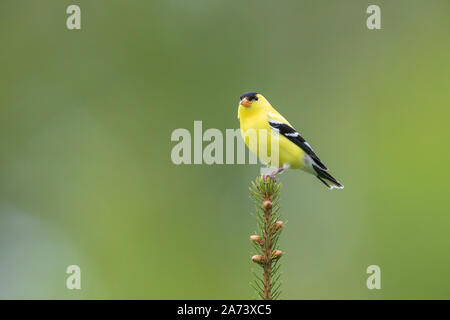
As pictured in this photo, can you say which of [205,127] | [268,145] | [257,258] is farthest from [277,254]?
[205,127]

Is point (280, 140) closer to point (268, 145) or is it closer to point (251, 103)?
point (268, 145)

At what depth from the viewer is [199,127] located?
293 inches

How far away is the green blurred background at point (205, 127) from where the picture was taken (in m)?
6.55

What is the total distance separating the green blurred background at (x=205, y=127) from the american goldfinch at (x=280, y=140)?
7.23 feet

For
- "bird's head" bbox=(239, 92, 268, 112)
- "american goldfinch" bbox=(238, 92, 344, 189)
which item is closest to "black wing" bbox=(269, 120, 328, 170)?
"american goldfinch" bbox=(238, 92, 344, 189)

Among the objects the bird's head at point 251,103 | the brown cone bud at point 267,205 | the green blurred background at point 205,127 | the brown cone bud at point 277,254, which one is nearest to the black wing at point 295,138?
the bird's head at point 251,103

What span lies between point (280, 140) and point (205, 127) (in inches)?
117

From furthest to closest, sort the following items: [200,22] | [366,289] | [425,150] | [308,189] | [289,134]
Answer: [200,22], [308,189], [425,150], [366,289], [289,134]

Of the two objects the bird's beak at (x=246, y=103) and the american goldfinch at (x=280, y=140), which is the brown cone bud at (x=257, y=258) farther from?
the bird's beak at (x=246, y=103)

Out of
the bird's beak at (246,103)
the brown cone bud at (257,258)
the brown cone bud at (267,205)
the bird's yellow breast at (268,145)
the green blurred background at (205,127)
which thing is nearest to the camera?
the brown cone bud at (257,258)

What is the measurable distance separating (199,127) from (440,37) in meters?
4.54

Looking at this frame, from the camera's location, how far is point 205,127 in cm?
733

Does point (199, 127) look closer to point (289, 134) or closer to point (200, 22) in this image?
point (200, 22)

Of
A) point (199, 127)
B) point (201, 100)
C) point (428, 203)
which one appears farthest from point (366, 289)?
point (201, 100)
